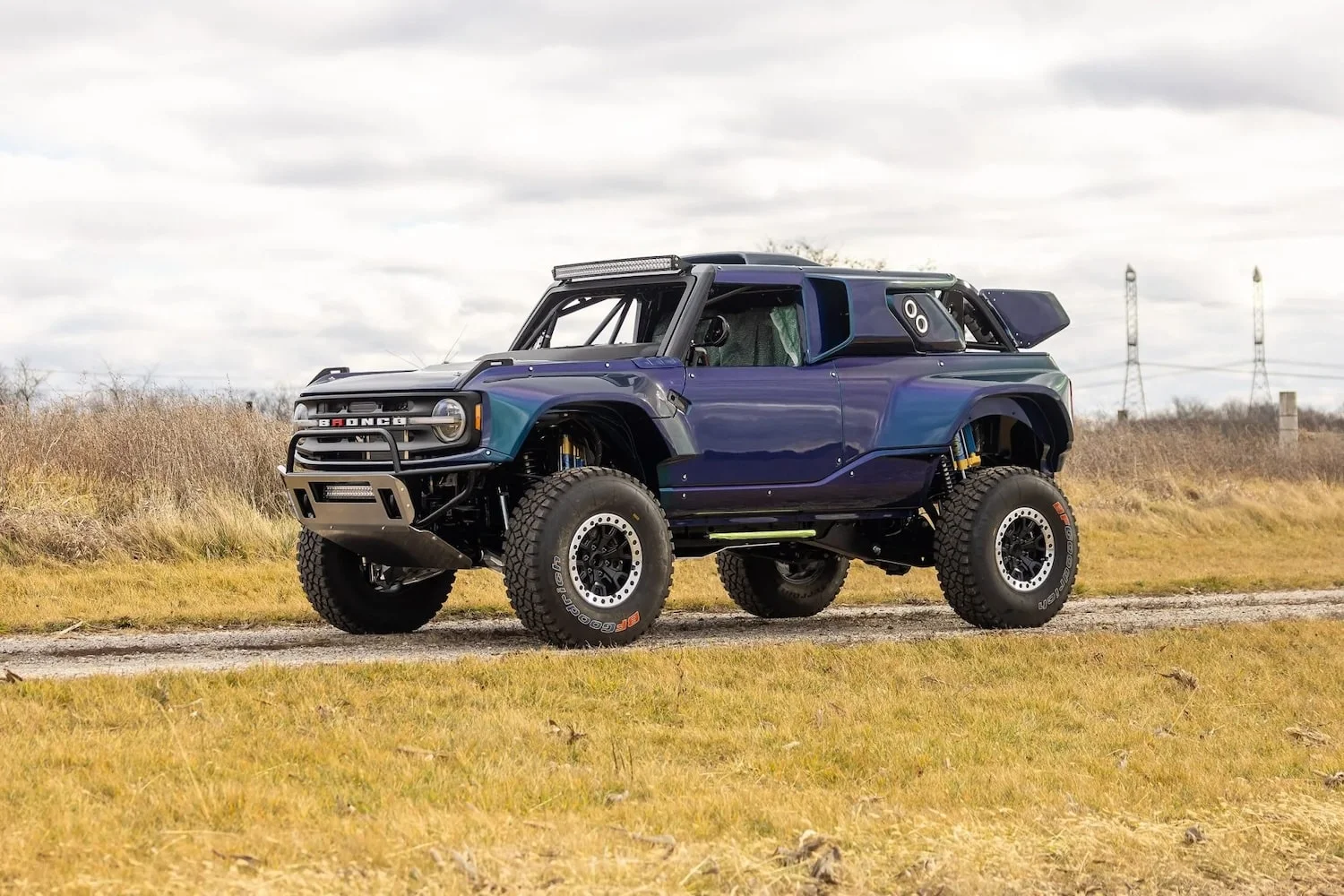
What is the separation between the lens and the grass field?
517 inches

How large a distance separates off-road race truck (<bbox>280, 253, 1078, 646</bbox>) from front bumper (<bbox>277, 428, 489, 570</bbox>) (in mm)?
17

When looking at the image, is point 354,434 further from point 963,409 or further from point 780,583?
point 780,583

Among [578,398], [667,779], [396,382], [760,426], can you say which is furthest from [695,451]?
[667,779]

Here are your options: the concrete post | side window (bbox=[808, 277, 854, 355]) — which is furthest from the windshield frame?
the concrete post

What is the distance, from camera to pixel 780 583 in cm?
1346

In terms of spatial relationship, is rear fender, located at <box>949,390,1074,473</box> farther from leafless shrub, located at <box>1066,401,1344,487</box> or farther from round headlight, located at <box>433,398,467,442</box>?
leafless shrub, located at <box>1066,401,1344,487</box>

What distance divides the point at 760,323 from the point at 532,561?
2.71m

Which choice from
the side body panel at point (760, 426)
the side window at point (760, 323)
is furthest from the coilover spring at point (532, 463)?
the side window at point (760, 323)

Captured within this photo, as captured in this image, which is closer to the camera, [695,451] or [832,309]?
[695,451]

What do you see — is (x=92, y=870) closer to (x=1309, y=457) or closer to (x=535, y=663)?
(x=535, y=663)

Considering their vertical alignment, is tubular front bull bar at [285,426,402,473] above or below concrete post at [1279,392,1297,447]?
above

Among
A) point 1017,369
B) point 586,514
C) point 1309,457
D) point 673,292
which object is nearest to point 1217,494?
point 1309,457

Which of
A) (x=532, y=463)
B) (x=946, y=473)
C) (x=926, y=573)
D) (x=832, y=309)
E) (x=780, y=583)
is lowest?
(x=926, y=573)

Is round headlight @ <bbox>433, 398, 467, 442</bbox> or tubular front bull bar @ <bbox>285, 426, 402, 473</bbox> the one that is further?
tubular front bull bar @ <bbox>285, 426, 402, 473</bbox>
